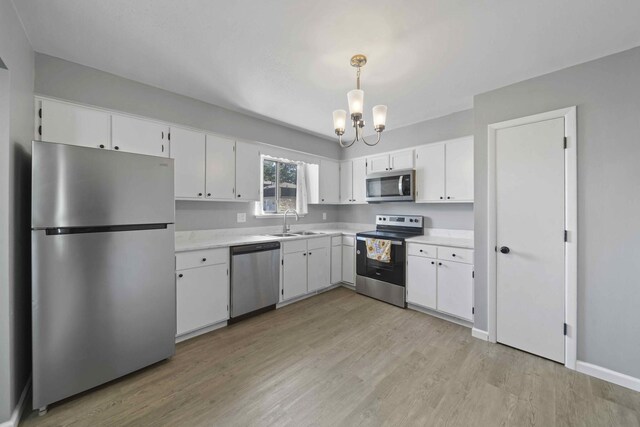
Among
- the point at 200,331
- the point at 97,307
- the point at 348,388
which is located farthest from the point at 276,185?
the point at 348,388

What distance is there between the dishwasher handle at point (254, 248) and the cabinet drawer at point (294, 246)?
0.46 ft

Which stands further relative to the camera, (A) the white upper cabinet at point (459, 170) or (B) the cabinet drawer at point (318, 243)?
(B) the cabinet drawer at point (318, 243)

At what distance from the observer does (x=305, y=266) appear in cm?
362

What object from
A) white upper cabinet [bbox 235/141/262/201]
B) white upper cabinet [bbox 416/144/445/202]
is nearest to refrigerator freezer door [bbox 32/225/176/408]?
white upper cabinet [bbox 235/141/262/201]

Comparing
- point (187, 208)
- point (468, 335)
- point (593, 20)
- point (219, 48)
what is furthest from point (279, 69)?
point (468, 335)

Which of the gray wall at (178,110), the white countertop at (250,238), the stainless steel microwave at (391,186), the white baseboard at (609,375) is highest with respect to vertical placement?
the gray wall at (178,110)

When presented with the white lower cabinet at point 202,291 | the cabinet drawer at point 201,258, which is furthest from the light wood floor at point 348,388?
the cabinet drawer at point 201,258

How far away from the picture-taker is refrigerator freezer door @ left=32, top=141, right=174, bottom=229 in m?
1.62

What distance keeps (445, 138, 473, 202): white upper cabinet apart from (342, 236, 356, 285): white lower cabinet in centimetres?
156

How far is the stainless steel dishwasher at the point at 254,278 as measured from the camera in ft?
9.43

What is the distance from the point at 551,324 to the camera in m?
2.24

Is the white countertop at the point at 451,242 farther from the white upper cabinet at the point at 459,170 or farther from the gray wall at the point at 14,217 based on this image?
the gray wall at the point at 14,217

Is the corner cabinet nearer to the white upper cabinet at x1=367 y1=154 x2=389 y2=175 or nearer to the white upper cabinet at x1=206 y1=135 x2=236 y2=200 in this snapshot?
the white upper cabinet at x1=367 y1=154 x2=389 y2=175

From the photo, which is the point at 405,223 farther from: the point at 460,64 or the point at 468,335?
the point at 460,64
